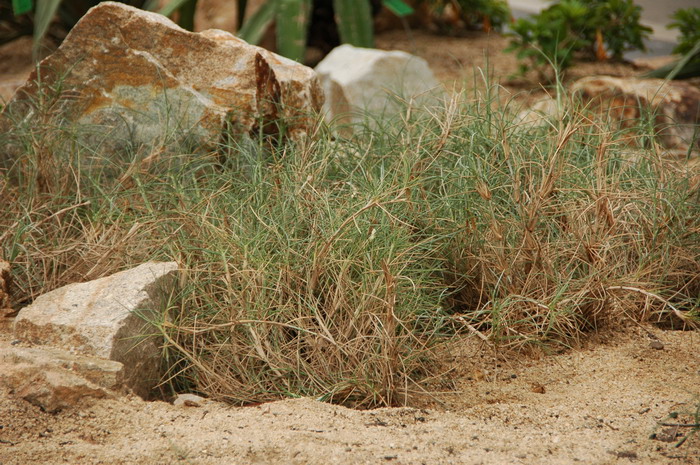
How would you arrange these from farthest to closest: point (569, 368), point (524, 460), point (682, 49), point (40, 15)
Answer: point (682, 49) < point (40, 15) < point (569, 368) < point (524, 460)

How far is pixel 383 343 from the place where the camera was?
220 centimetres

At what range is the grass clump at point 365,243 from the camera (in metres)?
2.28

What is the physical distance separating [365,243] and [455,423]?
0.61 metres

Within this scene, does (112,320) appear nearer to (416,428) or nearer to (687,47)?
(416,428)

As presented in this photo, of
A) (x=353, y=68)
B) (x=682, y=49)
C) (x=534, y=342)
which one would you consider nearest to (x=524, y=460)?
(x=534, y=342)

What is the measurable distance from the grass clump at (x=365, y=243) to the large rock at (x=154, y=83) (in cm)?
15

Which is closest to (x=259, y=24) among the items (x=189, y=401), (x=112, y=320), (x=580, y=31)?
(x=580, y=31)

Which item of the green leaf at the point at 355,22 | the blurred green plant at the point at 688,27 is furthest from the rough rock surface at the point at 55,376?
the blurred green plant at the point at 688,27

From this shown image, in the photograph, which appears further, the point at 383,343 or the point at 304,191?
the point at 304,191

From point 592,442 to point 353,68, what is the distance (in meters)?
3.01

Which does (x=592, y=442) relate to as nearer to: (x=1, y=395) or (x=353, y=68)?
(x=1, y=395)

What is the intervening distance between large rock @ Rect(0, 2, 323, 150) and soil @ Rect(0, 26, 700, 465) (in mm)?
1358

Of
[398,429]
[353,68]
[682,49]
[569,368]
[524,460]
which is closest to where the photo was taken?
[524,460]

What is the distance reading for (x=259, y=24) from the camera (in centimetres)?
551
